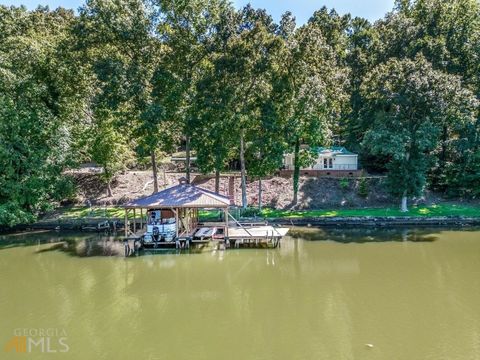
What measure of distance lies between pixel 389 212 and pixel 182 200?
1693cm

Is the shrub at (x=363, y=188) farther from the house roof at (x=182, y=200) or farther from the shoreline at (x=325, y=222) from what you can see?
the house roof at (x=182, y=200)

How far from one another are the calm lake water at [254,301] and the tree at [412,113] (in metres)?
8.34

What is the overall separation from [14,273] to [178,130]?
1766 centimetres

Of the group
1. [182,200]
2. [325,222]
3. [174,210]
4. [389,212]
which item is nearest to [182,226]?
[174,210]

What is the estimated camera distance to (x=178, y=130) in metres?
33.9

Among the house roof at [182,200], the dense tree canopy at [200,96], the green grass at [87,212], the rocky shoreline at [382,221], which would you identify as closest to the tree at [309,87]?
the dense tree canopy at [200,96]

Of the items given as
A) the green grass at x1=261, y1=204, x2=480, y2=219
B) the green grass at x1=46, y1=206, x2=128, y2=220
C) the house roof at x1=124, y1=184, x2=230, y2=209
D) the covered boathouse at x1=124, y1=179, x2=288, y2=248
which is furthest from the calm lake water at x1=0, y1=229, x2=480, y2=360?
the green grass at x1=46, y1=206, x2=128, y2=220

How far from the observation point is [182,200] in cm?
2438

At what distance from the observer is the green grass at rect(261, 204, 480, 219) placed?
3095cm

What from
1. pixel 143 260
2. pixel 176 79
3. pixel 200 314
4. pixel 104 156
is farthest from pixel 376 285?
pixel 104 156

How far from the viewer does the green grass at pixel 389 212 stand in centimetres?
3095

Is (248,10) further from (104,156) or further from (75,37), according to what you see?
(104,156)

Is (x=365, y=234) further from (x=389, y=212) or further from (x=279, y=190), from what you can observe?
(x=279, y=190)

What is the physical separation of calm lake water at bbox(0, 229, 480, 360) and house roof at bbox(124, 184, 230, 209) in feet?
9.53
